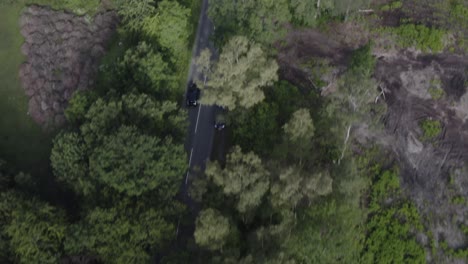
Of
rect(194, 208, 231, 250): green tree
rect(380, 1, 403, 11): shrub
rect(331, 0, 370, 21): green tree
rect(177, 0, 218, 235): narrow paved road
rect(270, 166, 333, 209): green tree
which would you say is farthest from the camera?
rect(380, 1, 403, 11): shrub

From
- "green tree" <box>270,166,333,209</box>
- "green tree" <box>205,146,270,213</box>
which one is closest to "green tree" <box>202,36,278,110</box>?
"green tree" <box>205,146,270,213</box>

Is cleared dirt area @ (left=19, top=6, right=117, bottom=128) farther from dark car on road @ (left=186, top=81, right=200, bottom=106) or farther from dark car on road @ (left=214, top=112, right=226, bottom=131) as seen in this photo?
dark car on road @ (left=214, top=112, right=226, bottom=131)

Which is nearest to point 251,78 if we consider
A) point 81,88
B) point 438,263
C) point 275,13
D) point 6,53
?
point 275,13

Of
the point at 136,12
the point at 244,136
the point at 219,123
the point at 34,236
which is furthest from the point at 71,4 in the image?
the point at 34,236

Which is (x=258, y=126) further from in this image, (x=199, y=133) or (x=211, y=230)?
(x=211, y=230)

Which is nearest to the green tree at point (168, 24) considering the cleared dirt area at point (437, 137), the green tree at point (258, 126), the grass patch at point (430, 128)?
the green tree at point (258, 126)

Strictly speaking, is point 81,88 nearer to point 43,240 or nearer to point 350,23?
point 43,240
